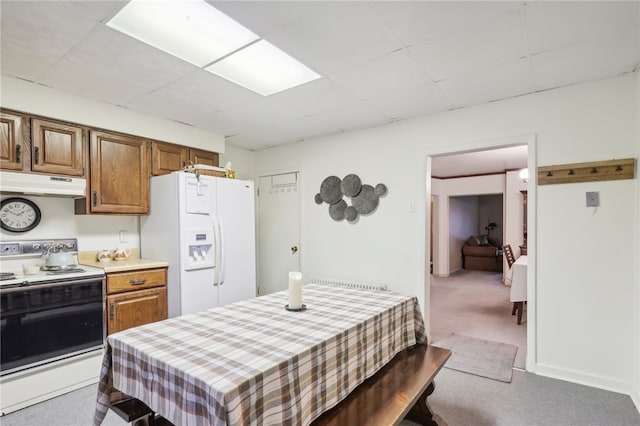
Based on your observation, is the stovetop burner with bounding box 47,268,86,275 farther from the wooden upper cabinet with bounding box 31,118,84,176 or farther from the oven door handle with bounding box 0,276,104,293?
the wooden upper cabinet with bounding box 31,118,84,176

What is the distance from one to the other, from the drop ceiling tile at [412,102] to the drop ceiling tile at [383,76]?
84mm

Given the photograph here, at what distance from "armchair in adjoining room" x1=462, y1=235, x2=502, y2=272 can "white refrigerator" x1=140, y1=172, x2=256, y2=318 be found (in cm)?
693

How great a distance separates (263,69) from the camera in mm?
2457

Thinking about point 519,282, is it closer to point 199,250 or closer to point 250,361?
point 199,250

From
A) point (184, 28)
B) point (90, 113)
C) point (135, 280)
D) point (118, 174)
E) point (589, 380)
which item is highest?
point (184, 28)

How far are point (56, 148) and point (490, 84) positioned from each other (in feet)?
11.7

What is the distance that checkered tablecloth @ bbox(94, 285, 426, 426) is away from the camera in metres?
1.06

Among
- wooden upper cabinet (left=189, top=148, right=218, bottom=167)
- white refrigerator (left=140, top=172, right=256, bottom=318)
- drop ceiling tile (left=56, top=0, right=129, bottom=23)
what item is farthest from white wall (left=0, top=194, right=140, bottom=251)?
drop ceiling tile (left=56, top=0, right=129, bottom=23)

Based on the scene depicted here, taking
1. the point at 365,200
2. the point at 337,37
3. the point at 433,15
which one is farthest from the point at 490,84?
the point at 365,200

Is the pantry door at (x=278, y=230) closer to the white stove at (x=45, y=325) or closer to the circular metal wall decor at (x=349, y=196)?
the circular metal wall decor at (x=349, y=196)

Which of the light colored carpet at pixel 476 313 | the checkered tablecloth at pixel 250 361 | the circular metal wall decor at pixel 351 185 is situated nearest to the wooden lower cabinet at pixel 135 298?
the checkered tablecloth at pixel 250 361

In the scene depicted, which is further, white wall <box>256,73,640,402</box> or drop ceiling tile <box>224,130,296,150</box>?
drop ceiling tile <box>224,130,296,150</box>

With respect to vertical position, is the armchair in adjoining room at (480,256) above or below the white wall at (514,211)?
below

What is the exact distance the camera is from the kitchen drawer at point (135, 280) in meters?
2.78
